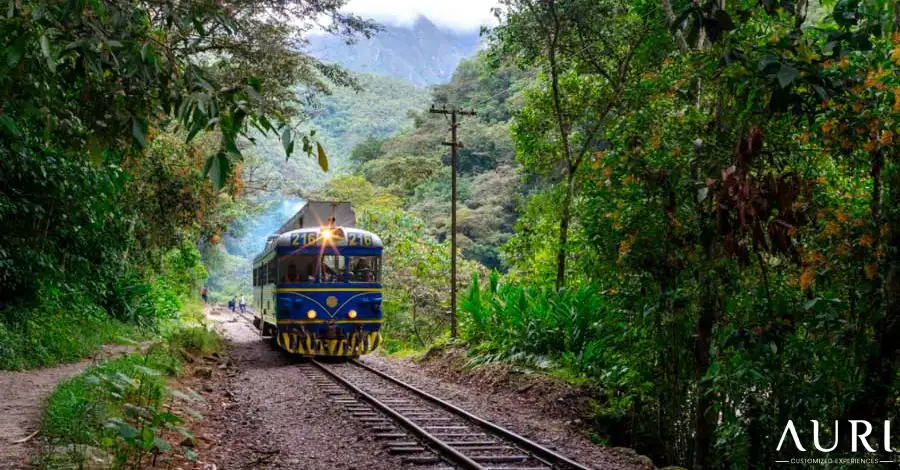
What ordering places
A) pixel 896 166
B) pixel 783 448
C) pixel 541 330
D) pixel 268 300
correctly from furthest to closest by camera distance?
pixel 268 300
pixel 541 330
pixel 783 448
pixel 896 166

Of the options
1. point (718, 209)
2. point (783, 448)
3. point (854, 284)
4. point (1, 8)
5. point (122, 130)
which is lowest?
point (783, 448)

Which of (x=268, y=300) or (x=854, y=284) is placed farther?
(x=268, y=300)

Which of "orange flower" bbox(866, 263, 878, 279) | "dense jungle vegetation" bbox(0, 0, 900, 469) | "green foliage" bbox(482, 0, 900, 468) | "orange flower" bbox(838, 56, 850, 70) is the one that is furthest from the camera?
"orange flower" bbox(866, 263, 878, 279)

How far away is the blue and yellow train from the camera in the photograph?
641 inches

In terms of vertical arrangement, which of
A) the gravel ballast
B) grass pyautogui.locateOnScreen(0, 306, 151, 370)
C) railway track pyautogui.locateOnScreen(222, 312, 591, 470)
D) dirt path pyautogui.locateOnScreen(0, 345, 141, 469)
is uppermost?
grass pyautogui.locateOnScreen(0, 306, 151, 370)

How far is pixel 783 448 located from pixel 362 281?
35.0 feet

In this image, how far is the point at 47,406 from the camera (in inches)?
308

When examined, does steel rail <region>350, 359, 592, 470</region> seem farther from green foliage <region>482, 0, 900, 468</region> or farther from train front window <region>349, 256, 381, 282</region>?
train front window <region>349, 256, 381, 282</region>

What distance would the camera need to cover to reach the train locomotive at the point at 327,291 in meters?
16.3

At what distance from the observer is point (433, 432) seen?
8992 mm

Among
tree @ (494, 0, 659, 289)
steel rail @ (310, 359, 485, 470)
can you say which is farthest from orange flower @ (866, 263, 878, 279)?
tree @ (494, 0, 659, 289)

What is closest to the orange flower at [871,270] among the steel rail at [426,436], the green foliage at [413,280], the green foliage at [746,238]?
the green foliage at [746,238]

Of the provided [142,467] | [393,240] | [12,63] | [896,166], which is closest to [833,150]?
[896,166]

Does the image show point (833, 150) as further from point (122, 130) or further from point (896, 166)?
point (122, 130)
